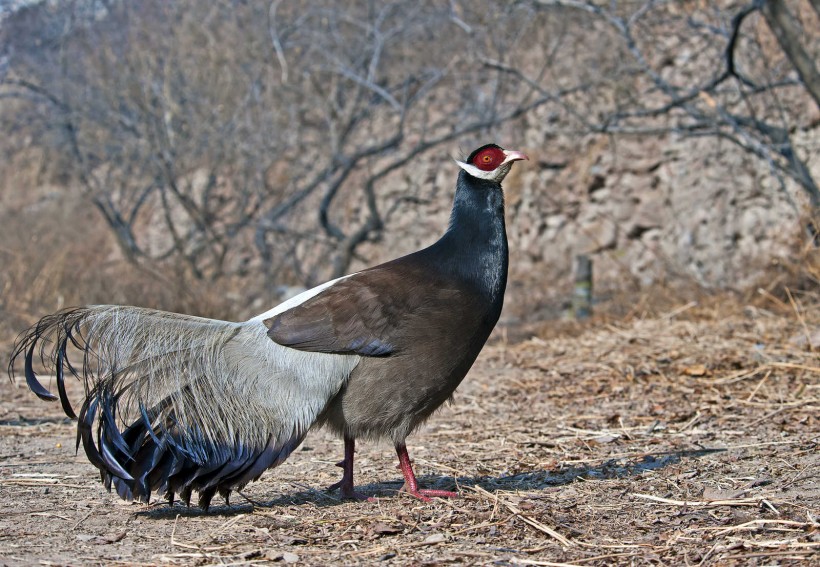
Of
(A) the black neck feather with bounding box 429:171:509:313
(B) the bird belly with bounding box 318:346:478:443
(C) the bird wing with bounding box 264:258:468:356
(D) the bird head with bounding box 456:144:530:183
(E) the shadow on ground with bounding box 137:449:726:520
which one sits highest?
(D) the bird head with bounding box 456:144:530:183

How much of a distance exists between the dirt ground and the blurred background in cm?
366

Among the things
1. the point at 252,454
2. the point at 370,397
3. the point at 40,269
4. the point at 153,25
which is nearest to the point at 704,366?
the point at 370,397

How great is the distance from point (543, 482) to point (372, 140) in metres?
12.0

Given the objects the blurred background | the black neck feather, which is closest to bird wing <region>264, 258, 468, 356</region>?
the black neck feather

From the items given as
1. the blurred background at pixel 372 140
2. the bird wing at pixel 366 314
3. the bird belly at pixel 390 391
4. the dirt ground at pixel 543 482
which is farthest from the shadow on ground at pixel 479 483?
the blurred background at pixel 372 140

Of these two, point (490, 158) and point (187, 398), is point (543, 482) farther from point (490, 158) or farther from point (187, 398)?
point (187, 398)

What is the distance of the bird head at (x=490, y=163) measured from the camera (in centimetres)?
445

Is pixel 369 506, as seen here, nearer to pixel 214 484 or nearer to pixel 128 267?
pixel 214 484

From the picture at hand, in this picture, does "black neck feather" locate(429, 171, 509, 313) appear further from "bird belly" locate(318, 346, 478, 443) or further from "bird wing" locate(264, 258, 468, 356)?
"bird belly" locate(318, 346, 478, 443)

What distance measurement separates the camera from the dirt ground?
10.8 ft

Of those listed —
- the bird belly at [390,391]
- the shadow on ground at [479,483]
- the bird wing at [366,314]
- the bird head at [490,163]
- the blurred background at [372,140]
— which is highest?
the blurred background at [372,140]

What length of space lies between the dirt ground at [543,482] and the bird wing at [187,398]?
8.7 inches

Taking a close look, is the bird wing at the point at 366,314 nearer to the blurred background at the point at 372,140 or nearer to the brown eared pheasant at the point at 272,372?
the brown eared pheasant at the point at 272,372

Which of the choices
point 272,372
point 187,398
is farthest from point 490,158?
point 187,398
